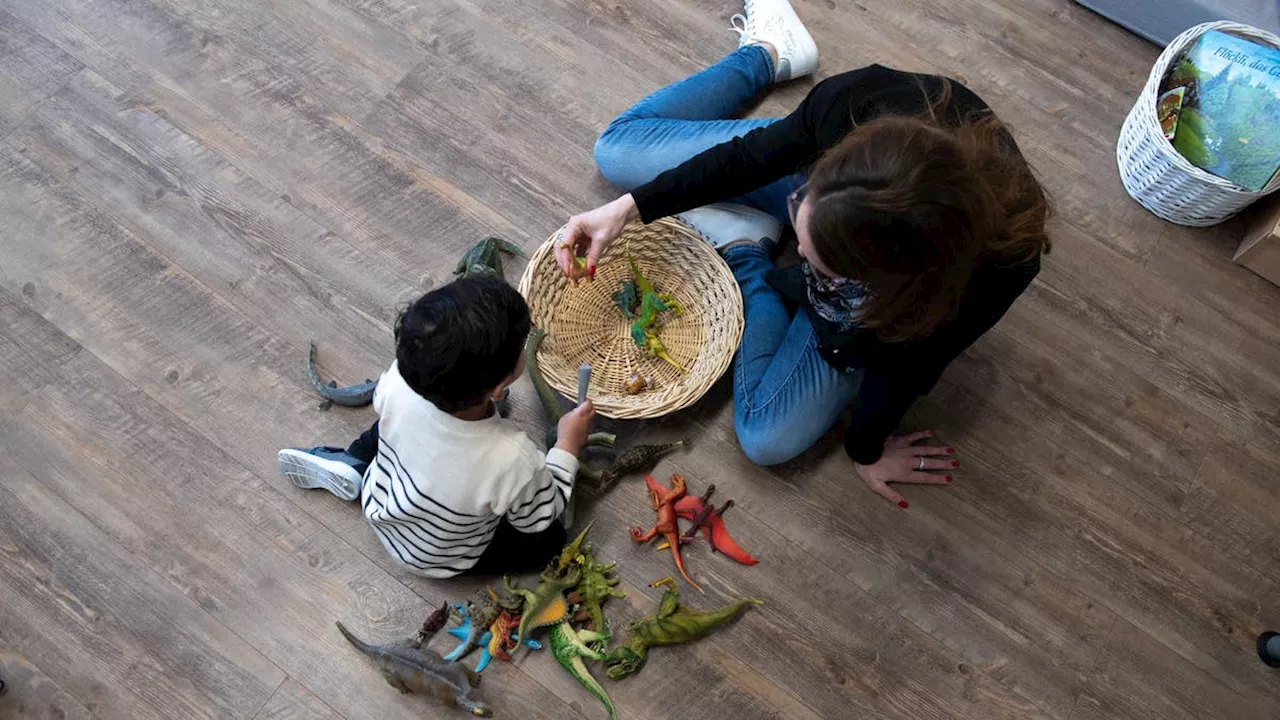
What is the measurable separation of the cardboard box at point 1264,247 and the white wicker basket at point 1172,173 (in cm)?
4

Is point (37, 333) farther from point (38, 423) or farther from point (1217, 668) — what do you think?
point (1217, 668)

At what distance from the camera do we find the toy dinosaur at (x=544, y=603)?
1183 mm

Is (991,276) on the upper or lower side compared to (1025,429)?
upper

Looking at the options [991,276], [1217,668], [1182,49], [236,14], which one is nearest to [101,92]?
[236,14]

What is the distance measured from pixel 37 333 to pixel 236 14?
644 mm

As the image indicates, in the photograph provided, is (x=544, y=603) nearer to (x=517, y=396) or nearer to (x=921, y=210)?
(x=517, y=396)

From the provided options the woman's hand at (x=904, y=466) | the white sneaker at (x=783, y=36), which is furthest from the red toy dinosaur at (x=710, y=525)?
the white sneaker at (x=783, y=36)

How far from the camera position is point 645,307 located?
4.38 ft

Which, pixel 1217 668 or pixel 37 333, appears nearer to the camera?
pixel 1217 668

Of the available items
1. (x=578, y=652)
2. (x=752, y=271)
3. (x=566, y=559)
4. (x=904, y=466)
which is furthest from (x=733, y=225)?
(x=578, y=652)

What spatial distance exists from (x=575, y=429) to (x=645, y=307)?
0.79ft

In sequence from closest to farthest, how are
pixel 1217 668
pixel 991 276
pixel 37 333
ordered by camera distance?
pixel 991 276 → pixel 1217 668 → pixel 37 333

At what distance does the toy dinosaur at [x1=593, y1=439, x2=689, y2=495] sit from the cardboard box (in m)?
1.01

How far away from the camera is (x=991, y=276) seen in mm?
984
